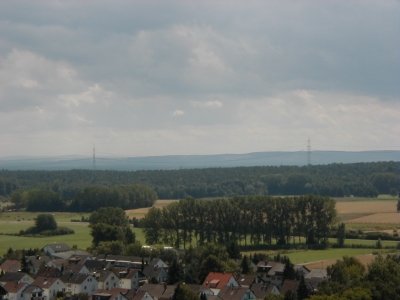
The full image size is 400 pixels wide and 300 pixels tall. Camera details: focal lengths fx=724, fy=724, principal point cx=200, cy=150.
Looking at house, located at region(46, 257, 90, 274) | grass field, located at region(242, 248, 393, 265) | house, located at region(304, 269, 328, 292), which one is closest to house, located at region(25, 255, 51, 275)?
house, located at region(46, 257, 90, 274)

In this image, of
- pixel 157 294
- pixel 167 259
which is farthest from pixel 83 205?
pixel 157 294

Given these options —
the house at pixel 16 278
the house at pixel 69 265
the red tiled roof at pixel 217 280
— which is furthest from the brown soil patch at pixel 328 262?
the house at pixel 16 278

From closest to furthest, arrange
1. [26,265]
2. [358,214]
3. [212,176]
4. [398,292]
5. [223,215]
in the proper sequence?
[398,292] < [26,265] < [223,215] < [358,214] < [212,176]

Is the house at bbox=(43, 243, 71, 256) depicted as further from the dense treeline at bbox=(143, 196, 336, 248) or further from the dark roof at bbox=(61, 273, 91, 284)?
the dark roof at bbox=(61, 273, 91, 284)

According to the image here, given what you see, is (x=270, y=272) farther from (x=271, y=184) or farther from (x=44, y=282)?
(x=271, y=184)

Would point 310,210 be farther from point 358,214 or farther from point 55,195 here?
point 55,195

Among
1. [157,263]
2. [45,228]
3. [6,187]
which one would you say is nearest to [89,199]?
[45,228]

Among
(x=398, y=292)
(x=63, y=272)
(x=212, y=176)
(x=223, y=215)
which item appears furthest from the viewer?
(x=212, y=176)
